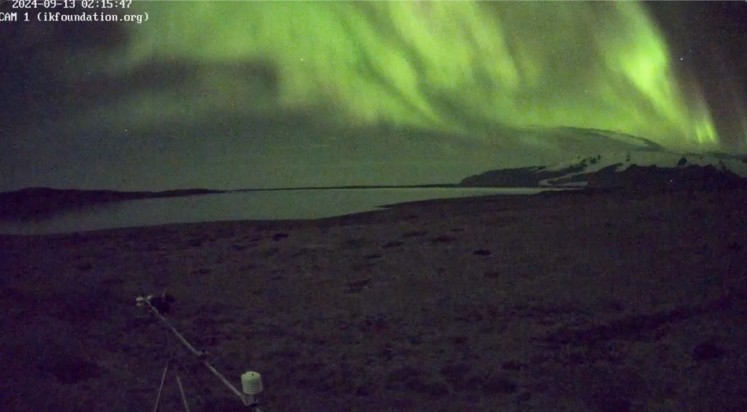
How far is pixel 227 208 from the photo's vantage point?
7.04m

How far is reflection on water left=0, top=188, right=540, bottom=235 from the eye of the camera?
677cm

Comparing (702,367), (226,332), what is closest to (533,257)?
(702,367)

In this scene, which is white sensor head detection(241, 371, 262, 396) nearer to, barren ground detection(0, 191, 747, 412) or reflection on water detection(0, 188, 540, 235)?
barren ground detection(0, 191, 747, 412)

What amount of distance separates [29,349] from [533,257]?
6.53m

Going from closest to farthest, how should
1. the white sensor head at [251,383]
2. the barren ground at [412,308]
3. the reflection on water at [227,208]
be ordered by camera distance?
the white sensor head at [251,383]
the barren ground at [412,308]
the reflection on water at [227,208]

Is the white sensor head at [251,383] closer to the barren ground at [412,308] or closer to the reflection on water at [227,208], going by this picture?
the barren ground at [412,308]

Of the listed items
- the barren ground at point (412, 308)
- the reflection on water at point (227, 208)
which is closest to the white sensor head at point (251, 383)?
the barren ground at point (412, 308)

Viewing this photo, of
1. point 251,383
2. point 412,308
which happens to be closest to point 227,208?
point 412,308

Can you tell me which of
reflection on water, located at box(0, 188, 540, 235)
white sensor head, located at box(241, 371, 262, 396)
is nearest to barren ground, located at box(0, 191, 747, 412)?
reflection on water, located at box(0, 188, 540, 235)

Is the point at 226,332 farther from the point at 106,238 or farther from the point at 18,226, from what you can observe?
the point at 18,226

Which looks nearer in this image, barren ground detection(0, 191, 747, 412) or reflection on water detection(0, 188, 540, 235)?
barren ground detection(0, 191, 747, 412)

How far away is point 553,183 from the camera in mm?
7836

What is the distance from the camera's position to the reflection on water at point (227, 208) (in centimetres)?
677

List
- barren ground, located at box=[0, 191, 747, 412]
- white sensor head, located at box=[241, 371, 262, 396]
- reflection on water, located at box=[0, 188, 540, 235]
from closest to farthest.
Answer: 1. white sensor head, located at box=[241, 371, 262, 396]
2. barren ground, located at box=[0, 191, 747, 412]
3. reflection on water, located at box=[0, 188, 540, 235]
